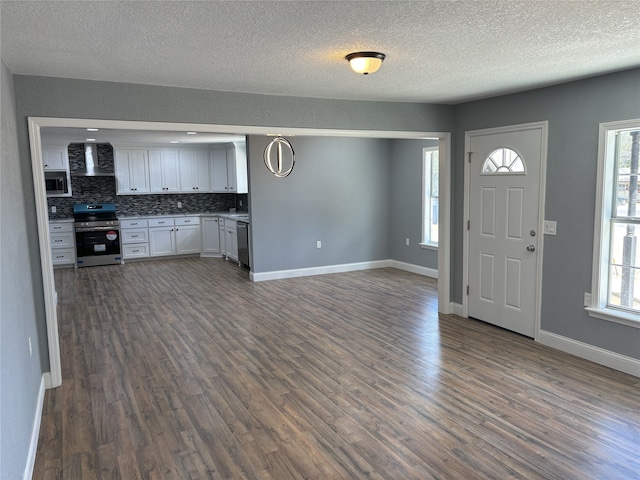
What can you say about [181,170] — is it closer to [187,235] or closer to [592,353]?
[187,235]

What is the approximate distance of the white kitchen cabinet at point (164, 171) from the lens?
938 cm

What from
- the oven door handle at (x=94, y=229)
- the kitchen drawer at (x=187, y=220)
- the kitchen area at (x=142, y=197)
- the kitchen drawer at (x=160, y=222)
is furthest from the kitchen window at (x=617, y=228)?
the oven door handle at (x=94, y=229)

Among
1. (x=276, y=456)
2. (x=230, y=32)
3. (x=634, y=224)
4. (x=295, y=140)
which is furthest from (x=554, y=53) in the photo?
(x=295, y=140)

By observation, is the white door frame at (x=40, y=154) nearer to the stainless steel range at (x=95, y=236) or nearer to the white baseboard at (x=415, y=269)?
the white baseboard at (x=415, y=269)

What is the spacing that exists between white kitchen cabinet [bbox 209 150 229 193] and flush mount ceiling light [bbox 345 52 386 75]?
23.1 feet

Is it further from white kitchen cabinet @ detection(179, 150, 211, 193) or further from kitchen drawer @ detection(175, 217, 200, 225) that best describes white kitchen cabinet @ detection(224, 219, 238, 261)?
white kitchen cabinet @ detection(179, 150, 211, 193)

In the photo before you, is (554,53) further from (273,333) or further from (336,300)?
(336,300)

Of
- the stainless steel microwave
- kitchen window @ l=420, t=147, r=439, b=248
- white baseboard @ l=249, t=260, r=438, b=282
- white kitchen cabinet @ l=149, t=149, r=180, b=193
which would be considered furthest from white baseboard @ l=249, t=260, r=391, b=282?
the stainless steel microwave

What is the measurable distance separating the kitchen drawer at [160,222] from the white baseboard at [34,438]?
6039 mm

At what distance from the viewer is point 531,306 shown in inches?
176

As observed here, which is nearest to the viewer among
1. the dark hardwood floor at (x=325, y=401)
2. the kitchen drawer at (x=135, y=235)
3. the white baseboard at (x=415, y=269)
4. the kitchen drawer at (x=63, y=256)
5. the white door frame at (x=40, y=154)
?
the dark hardwood floor at (x=325, y=401)

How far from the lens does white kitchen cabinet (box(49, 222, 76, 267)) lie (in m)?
8.48

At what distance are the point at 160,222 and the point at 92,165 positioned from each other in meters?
1.69

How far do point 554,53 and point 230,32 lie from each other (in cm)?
209
